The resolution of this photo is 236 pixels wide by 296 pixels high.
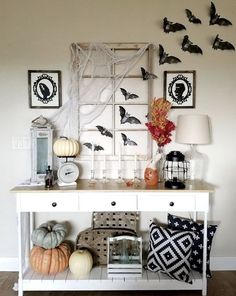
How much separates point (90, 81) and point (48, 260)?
1.48 metres

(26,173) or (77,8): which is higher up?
(77,8)

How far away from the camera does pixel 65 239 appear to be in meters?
2.78

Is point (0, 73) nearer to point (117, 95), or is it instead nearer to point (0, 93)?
point (0, 93)

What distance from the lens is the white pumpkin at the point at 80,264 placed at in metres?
2.40

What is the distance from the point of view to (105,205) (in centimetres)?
232

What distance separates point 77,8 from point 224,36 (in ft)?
4.16

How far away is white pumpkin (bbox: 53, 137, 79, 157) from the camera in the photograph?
2.51 meters

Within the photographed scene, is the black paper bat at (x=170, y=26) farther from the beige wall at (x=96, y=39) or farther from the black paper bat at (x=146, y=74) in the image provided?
the black paper bat at (x=146, y=74)

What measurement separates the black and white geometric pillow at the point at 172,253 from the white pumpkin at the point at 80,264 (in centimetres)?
48

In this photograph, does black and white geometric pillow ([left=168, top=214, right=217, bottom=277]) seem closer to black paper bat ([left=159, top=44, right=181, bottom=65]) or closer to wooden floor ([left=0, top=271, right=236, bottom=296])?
wooden floor ([left=0, top=271, right=236, bottom=296])

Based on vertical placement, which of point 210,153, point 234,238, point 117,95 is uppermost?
point 117,95

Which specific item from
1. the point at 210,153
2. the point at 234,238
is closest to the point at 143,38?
the point at 210,153

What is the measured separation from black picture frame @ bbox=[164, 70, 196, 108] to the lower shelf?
1.42 meters

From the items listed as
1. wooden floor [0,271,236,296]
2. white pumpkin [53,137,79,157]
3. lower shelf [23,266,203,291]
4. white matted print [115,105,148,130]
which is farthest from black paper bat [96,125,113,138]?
wooden floor [0,271,236,296]
